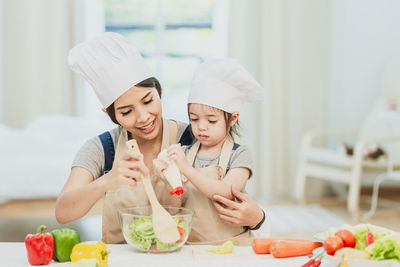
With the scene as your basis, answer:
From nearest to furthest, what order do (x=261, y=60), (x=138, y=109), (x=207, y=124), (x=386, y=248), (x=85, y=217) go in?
(x=386, y=248), (x=138, y=109), (x=207, y=124), (x=85, y=217), (x=261, y=60)

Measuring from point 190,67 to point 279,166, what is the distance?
1346mm

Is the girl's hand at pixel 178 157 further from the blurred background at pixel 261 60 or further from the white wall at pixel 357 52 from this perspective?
the white wall at pixel 357 52

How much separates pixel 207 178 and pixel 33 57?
4.09 meters

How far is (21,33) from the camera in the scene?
525 centimetres

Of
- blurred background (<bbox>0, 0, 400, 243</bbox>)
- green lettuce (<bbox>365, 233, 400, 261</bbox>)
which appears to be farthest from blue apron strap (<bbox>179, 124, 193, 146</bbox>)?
blurred background (<bbox>0, 0, 400, 243</bbox>)

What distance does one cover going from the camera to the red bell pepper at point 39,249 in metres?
1.37

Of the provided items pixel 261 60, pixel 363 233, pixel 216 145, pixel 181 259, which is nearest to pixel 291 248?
pixel 363 233

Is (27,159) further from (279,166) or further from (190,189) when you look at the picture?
(279,166)

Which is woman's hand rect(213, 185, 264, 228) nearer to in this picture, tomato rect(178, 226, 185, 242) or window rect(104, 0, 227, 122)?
tomato rect(178, 226, 185, 242)

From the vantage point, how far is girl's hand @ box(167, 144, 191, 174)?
1.52 metres

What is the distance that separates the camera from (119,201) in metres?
1.68

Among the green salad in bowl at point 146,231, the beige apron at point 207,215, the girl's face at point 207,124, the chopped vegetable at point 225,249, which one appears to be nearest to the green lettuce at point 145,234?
the green salad in bowl at point 146,231

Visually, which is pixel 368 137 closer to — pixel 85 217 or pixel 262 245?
pixel 85 217

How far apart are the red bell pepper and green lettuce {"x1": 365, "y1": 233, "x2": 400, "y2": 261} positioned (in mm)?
801
